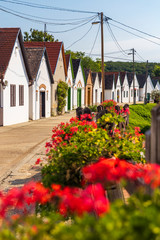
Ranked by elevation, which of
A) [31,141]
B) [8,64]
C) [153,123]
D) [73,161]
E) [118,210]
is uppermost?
[8,64]

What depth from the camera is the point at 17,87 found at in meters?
24.1

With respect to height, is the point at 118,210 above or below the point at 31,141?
above

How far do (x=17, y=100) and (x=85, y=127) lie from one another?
1874cm

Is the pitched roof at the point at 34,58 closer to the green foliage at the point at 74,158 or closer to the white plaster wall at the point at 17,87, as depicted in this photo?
the white plaster wall at the point at 17,87

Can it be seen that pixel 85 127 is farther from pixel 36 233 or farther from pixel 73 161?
pixel 36 233

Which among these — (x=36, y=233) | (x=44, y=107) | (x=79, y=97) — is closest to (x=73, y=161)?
(x=36, y=233)

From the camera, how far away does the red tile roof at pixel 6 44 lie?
21.9 metres

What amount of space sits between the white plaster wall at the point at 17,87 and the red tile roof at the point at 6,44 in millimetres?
388

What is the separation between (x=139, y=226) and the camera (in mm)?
1691

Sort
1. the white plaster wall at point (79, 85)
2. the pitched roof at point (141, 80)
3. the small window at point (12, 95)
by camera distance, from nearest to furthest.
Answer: the small window at point (12, 95), the white plaster wall at point (79, 85), the pitched roof at point (141, 80)

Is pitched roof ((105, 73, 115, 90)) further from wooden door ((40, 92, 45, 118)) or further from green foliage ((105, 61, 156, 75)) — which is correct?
green foliage ((105, 61, 156, 75))

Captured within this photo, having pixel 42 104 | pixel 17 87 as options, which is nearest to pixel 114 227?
pixel 17 87

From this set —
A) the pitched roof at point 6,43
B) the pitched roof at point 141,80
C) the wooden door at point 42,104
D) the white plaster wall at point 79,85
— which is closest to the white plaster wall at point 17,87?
the pitched roof at point 6,43

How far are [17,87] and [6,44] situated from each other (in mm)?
2861
